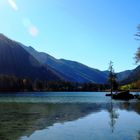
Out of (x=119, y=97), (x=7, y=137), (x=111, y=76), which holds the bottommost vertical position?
(x=7, y=137)

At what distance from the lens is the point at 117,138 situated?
98.8 ft

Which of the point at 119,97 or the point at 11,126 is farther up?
the point at 119,97

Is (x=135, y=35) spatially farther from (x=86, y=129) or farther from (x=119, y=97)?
(x=119, y=97)

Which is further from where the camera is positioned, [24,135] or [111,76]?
[111,76]

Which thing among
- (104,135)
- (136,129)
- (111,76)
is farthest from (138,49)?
(111,76)

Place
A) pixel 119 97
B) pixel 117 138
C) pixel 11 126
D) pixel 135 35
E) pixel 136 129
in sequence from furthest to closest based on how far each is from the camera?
pixel 119 97
pixel 135 35
pixel 11 126
pixel 136 129
pixel 117 138

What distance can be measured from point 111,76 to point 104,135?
126 meters

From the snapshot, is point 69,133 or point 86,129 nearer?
point 69,133

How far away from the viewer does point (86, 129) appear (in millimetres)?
36531

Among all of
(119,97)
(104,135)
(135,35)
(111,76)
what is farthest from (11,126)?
(111,76)

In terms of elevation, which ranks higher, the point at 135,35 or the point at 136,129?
the point at 135,35

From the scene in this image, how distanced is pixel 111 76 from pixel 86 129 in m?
122

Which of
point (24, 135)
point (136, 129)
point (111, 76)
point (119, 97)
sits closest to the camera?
point (24, 135)

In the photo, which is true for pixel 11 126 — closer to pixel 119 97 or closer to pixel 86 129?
pixel 86 129
